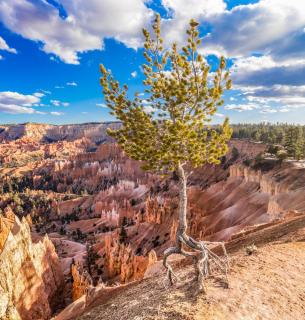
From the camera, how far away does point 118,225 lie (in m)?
82.4

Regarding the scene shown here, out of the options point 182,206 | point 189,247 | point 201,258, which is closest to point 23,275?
point 189,247

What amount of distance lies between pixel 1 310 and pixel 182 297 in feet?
33.9

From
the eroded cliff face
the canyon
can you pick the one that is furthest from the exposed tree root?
the eroded cliff face

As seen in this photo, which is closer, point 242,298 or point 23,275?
point 242,298

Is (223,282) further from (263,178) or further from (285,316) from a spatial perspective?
(263,178)

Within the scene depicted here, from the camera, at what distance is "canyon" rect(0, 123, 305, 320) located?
25.0 m

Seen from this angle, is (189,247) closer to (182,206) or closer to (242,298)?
(182,206)

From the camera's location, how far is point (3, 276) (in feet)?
67.9

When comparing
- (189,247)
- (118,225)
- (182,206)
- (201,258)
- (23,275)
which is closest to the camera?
(201,258)

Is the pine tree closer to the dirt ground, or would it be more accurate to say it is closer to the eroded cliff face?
the dirt ground

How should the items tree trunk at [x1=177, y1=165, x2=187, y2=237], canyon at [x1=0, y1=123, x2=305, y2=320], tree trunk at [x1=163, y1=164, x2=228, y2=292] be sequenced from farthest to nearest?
canyon at [x1=0, y1=123, x2=305, y2=320] < tree trunk at [x1=177, y1=165, x2=187, y2=237] < tree trunk at [x1=163, y1=164, x2=228, y2=292]

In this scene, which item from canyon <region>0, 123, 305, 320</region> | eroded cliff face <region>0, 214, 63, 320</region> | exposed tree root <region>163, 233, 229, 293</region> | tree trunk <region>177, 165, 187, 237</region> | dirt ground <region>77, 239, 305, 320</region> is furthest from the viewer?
canyon <region>0, 123, 305, 320</region>

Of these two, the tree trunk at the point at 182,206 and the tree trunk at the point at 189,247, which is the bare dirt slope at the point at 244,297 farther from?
the tree trunk at the point at 182,206

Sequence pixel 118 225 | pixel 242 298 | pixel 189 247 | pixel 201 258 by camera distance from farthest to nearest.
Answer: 1. pixel 118 225
2. pixel 189 247
3. pixel 201 258
4. pixel 242 298
